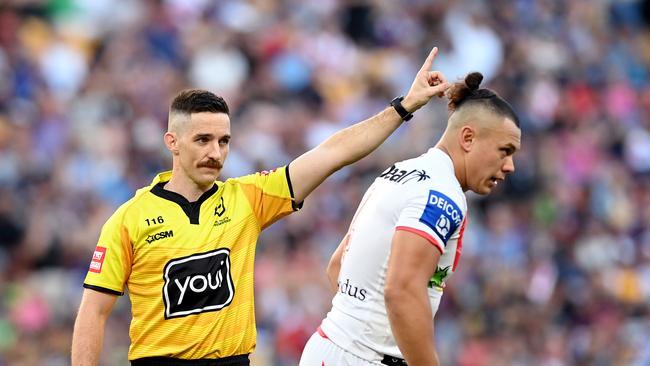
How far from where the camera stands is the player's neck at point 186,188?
6.84m

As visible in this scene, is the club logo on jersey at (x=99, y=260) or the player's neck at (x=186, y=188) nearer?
the club logo on jersey at (x=99, y=260)

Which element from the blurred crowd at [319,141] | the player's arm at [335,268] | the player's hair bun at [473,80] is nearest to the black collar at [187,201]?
the player's arm at [335,268]

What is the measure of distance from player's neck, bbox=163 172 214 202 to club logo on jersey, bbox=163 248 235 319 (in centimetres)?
35

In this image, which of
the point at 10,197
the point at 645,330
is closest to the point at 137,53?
the point at 10,197

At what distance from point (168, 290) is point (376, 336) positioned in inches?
41.8

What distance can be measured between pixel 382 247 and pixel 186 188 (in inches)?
44.1

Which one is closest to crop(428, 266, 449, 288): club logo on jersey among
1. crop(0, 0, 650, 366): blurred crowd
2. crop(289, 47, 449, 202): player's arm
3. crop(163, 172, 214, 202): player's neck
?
crop(289, 47, 449, 202): player's arm

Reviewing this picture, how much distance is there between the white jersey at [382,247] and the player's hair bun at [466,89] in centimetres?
31

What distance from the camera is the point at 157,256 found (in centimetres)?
661

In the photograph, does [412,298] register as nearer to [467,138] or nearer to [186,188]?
[467,138]

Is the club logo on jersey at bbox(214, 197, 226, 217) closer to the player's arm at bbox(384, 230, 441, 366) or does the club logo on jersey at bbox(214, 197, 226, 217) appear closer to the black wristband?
the black wristband

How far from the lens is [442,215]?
6160mm

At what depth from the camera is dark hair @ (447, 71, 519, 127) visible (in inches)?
260

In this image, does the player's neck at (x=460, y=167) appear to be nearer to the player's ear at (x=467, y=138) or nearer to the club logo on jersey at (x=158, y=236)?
the player's ear at (x=467, y=138)
